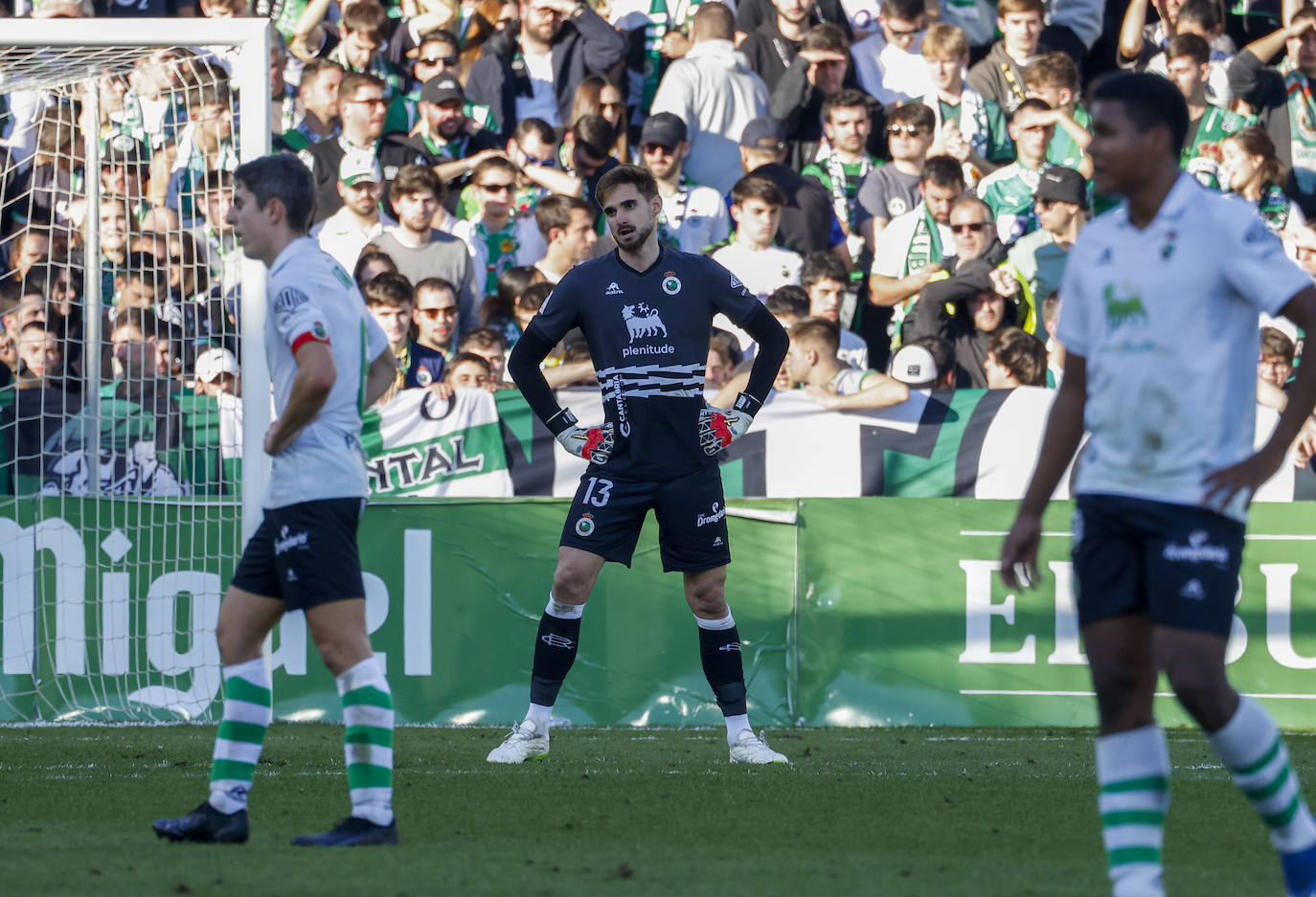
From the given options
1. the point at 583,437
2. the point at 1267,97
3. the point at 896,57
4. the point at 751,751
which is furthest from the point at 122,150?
the point at 1267,97

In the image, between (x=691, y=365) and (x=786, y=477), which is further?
(x=786, y=477)

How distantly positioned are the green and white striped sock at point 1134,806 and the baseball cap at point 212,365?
7.14m

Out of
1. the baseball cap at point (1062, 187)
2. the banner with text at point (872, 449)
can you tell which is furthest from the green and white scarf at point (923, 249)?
the banner with text at point (872, 449)

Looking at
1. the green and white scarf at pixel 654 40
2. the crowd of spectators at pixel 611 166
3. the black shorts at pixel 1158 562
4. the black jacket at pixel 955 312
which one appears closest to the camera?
the black shorts at pixel 1158 562

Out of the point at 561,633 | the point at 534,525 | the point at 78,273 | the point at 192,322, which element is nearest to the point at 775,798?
the point at 561,633

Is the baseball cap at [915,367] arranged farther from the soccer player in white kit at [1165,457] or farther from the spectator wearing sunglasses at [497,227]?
the soccer player in white kit at [1165,457]

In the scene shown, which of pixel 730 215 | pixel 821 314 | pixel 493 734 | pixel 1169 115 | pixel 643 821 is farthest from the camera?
pixel 730 215

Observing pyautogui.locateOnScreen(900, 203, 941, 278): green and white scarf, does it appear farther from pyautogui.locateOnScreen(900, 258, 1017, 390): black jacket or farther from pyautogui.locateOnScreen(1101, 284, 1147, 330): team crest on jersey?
pyautogui.locateOnScreen(1101, 284, 1147, 330): team crest on jersey

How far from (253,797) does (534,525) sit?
153 inches

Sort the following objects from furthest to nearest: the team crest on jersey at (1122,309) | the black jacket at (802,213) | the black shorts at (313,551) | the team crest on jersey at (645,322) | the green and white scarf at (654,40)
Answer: the green and white scarf at (654,40), the black jacket at (802,213), the team crest on jersey at (645,322), the black shorts at (313,551), the team crest on jersey at (1122,309)

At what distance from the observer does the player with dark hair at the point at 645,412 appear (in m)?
7.64

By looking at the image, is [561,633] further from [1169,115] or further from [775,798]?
[1169,115]

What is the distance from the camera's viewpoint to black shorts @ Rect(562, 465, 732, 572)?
25.1 feet

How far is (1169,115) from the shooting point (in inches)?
161
